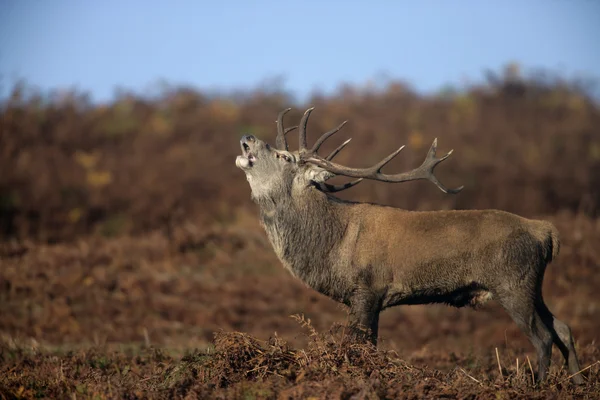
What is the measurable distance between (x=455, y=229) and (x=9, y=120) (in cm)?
1683

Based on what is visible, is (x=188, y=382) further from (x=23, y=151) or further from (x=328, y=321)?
(x=23, y=151)

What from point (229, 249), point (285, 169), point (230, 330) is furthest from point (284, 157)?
point (229, 249)

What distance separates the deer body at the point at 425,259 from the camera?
776 cm

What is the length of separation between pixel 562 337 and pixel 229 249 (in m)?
9.71

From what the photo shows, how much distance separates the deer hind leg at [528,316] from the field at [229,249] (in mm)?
461

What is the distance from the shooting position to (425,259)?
786cm

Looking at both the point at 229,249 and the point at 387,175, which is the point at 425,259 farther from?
the point at 229,249

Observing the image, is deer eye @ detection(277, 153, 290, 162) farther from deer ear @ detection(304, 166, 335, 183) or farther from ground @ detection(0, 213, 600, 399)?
ground @ detection(0, 213, 600, 399)

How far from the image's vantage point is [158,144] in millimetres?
21922

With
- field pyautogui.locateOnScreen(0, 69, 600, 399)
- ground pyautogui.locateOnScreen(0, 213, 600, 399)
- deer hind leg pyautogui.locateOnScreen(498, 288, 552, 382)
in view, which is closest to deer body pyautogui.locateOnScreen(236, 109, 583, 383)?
deer hind leg pyautogui.locateOnScreen(498, 288, 552, 382)

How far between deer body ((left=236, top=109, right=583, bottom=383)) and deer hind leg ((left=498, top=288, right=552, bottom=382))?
10mm

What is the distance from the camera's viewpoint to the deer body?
776 cm

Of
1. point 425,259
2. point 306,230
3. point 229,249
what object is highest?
point 306,230

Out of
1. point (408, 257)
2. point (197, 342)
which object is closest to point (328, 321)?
point (197, 342)
